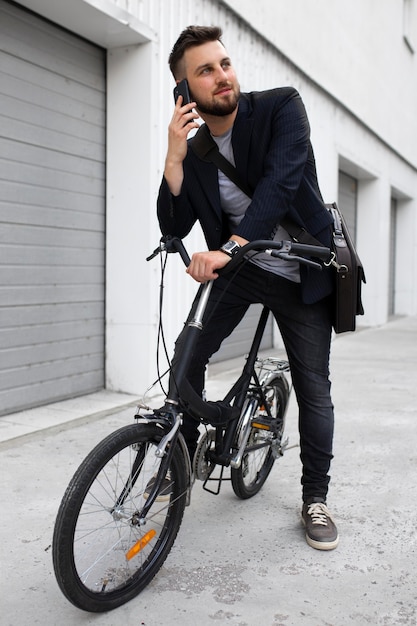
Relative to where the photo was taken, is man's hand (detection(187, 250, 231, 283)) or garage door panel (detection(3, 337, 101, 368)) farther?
garage door panel (detection(3, 337, 101, 368))

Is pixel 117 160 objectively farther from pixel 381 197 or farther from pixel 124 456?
pixel 381 197

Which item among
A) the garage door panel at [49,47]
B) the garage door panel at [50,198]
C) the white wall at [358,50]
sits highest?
the white wall at [358,50]

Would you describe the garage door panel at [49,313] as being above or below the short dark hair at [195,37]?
below

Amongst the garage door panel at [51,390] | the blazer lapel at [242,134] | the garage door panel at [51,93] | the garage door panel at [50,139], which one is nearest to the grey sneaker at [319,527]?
the blazer lapel at [242,134]

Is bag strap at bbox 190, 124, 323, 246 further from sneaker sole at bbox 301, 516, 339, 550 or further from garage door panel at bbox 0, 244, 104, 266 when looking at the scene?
garage door panel at bbox 0, 244, 104, 266

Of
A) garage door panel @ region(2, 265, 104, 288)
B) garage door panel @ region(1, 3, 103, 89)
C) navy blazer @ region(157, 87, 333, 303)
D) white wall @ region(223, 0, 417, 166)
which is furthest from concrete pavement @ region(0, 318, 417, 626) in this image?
white wall @ region(223, 0, 417, 166)

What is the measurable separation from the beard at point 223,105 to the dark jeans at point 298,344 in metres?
0.65

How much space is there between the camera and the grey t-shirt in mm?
2635

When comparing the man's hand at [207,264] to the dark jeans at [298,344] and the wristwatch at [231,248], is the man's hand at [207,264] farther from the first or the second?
the dark jeans at [298,344]

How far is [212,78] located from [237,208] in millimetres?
541

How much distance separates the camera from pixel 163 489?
2.30 metres

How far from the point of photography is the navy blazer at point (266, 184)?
2.39 metres

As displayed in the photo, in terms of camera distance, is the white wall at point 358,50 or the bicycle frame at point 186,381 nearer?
the bicycle frame at point 186,381

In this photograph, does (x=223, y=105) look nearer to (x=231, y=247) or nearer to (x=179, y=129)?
(x=179, y=129)
